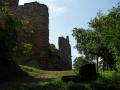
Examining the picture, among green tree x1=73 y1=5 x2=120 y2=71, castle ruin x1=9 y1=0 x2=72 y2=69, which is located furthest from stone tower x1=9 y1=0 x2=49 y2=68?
green tree x1=73 y1=5 x2=120 y2=71

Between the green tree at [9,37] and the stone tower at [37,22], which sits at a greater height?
the stone tower at [37,22]

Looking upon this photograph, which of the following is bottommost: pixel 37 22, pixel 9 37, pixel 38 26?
pixel 9 37

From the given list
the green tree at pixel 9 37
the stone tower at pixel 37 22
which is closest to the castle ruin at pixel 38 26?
the stone tower at pixel 37 22

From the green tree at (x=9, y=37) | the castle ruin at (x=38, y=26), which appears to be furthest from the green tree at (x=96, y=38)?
the green tree at (x=9, y=37)

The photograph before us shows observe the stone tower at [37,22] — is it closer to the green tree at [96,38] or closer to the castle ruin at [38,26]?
the castle ruin at [38,26]

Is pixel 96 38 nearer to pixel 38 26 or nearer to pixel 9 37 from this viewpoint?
pixel 38 26

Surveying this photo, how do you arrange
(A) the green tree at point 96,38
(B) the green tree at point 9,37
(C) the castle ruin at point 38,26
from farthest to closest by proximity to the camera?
1. (C) the castle ruin at point 38,26
2. (A) the green tree at point 96,38
3. (B) the green tree at point 9,37

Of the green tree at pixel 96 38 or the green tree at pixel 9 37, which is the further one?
the green tree at pixel 96 38

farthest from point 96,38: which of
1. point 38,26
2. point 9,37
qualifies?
point 9,37

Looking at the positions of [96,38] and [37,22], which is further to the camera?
[37,22]

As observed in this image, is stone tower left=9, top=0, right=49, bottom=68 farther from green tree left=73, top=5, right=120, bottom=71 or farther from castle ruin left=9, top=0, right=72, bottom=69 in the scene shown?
green tree left=73, top=5, right=120, bottom=71

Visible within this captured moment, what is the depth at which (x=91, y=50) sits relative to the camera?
47.5 metres

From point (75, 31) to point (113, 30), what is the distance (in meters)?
20.0

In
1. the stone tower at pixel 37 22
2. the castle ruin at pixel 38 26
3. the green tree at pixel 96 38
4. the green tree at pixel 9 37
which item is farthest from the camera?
the stone tower at pixel 37 22
